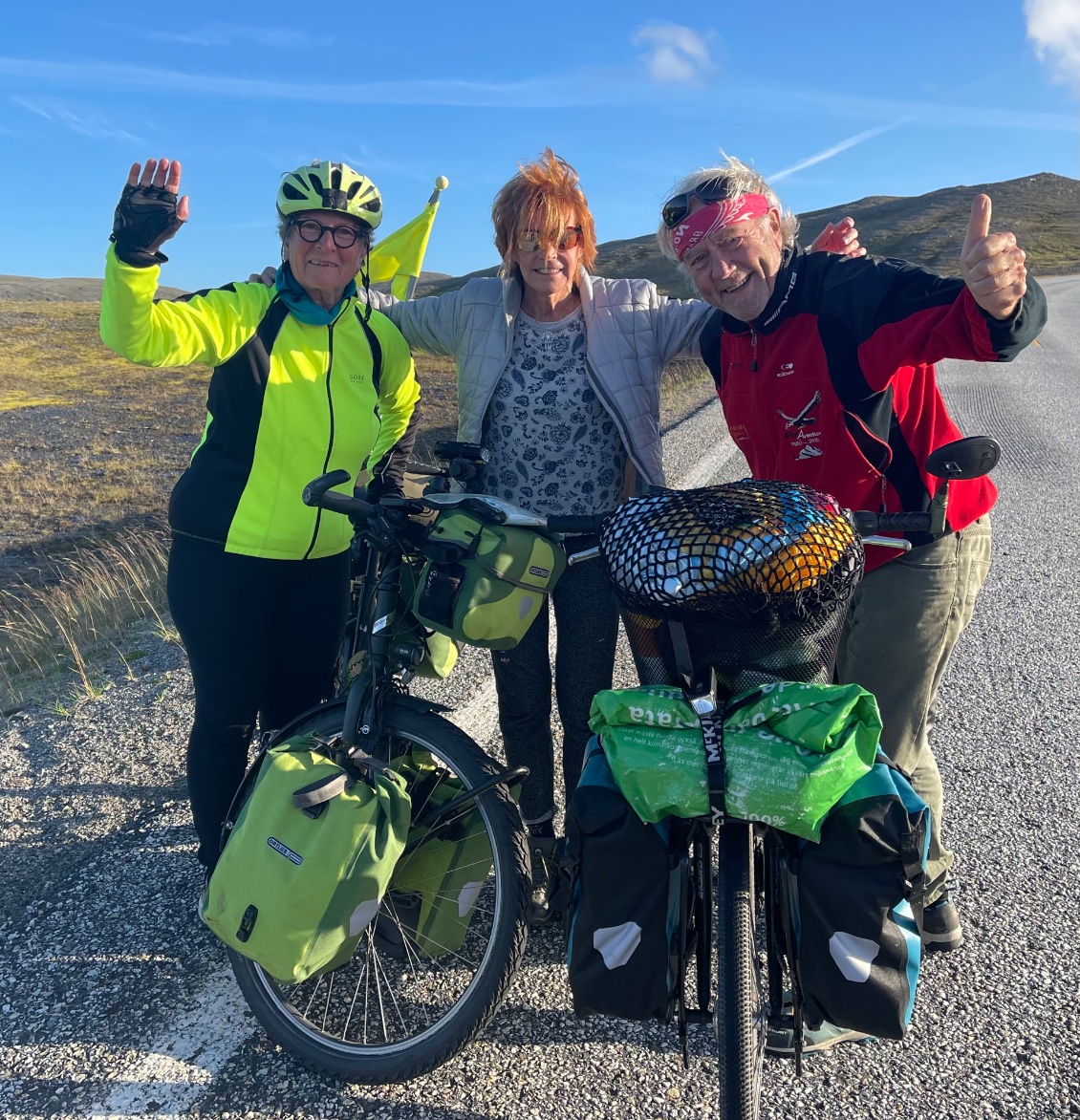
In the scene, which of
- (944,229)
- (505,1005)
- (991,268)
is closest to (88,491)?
(505,1005)

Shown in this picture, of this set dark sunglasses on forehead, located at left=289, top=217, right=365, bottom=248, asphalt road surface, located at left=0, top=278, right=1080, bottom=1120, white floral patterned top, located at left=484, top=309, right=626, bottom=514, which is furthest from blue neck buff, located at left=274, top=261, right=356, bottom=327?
asphalt road surface, located at left=0, top=278, right=1080, bottom=1120

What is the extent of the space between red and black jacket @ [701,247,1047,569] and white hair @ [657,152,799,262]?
140 mm

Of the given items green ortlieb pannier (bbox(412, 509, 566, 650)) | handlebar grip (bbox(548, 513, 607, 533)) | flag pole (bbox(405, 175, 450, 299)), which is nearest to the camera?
handlebar grip (bbox(548, 513, 607, 533))

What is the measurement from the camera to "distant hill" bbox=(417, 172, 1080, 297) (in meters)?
45.3

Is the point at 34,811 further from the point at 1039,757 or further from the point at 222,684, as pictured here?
the point at 1039,757

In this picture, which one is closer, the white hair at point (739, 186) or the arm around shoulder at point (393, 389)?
the white hair at point (739, 186)

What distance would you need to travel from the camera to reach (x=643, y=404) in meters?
2.84

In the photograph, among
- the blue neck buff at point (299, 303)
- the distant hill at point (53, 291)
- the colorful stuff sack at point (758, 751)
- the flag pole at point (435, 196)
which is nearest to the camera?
the colorful stuff sack at point (758, 751)

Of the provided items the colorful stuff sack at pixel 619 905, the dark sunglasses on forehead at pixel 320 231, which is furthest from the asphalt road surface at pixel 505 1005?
the dark sunglasses on forehead at pixel 320 231

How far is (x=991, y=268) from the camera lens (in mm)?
1843

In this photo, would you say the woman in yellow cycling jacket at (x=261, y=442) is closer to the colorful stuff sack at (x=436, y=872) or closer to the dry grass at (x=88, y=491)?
the colorful stuff sack at (x=436, y=872)

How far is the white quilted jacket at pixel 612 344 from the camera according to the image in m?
2.81

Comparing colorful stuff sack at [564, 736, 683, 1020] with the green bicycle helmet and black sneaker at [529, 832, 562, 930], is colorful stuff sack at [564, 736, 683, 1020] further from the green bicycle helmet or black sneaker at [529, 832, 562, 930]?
the green bicycle helmet

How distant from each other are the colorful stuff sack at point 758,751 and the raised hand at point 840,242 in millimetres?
1533
